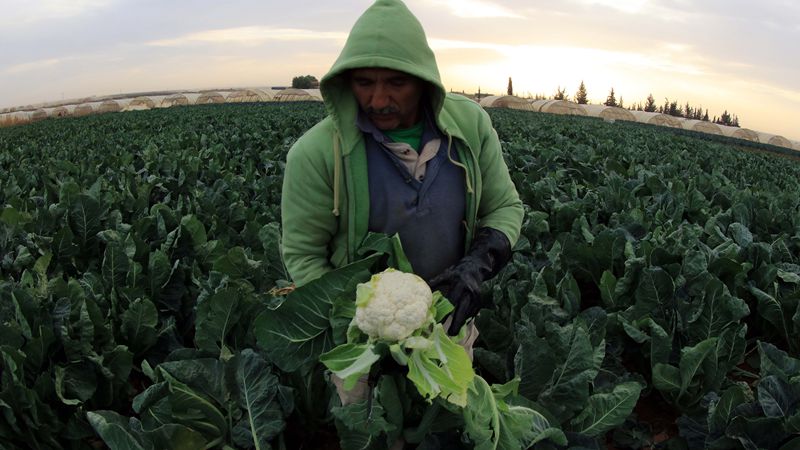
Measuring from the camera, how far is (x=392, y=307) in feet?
5.14

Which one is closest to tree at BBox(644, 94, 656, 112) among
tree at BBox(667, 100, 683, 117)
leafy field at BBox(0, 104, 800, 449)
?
tree at BBox(667, 100, 683, 117)

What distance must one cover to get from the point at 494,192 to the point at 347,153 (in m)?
0.64

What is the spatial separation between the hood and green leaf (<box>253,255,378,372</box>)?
0.42 meters

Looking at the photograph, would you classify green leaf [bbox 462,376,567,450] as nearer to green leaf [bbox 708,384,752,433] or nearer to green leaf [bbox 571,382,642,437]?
green leaf [bbox 571,382,642,437]

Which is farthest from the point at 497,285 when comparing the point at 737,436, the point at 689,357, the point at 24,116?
the point at 24,116

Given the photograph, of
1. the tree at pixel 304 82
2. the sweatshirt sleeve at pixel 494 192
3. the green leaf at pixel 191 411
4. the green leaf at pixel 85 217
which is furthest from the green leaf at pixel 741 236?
the tree at pixel 304 82

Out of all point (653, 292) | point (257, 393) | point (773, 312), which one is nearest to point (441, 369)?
point (257, 393)

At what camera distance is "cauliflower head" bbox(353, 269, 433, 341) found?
5.16 feet

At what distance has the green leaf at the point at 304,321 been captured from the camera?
176cm

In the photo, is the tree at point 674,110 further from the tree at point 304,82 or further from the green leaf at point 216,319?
the green leaf at point 216,319

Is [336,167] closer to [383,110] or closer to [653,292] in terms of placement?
[383,110]

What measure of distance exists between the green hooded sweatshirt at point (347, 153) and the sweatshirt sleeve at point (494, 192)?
0.22ft

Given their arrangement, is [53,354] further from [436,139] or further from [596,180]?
[596,180]

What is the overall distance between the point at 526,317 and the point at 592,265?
124 cm
